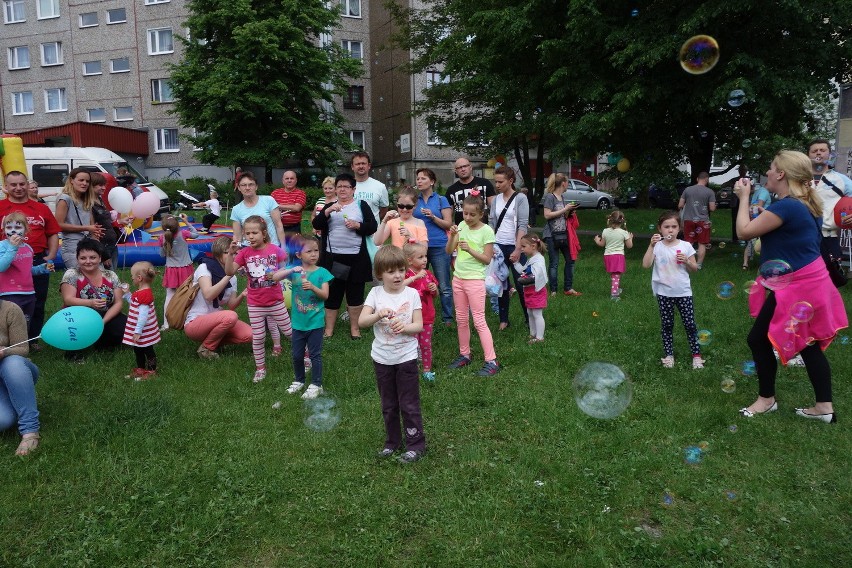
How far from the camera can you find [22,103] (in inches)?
1535

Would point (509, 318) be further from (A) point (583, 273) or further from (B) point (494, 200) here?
(A) point (583, 273)

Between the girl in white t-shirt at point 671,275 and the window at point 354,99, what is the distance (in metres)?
34.9

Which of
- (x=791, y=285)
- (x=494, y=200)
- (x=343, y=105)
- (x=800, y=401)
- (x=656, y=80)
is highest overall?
(x=343, y=105)

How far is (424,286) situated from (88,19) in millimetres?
40288

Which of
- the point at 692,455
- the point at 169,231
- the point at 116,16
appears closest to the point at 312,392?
the point at 692,455

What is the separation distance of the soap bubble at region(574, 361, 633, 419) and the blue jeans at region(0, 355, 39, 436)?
156 inches

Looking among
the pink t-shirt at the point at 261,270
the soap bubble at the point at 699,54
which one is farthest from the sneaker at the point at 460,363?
the soap bubble at the point at 699,54

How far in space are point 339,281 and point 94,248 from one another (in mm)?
2437

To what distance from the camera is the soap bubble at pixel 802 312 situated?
175 inches

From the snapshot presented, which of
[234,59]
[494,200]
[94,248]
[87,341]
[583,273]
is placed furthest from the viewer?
[234,59]

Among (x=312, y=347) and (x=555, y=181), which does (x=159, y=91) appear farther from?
(x=312, y=347)

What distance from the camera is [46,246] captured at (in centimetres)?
661

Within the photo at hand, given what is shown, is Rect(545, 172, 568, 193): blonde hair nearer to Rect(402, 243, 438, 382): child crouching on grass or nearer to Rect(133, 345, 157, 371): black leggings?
Rect(402, 243, 438, 382): child crouching on grass

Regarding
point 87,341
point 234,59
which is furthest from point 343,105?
point 87,341
